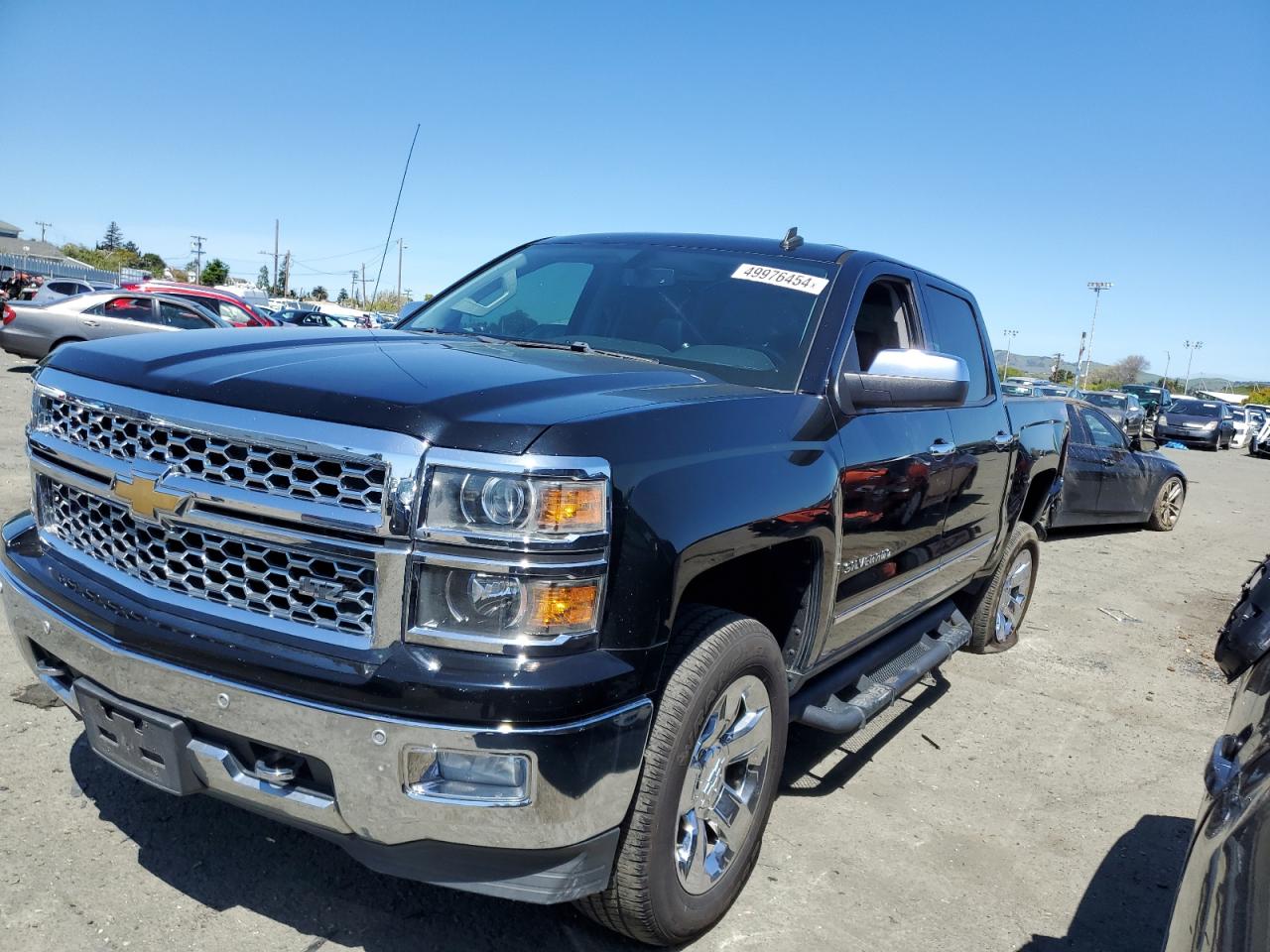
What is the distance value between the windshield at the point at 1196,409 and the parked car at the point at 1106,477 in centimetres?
2246

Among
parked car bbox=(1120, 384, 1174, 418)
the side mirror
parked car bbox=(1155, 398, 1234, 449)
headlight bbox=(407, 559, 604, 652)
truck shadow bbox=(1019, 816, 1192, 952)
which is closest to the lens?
headlight bbox=(407, 559, 604, 652)

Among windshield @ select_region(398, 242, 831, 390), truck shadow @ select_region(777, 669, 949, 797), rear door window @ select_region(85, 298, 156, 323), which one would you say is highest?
windshield @ select_region(398, 242, 831, 390)

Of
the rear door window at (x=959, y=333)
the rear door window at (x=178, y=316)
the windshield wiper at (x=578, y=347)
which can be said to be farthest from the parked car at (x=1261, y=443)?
the windshield wiper at (x=578, y=347)

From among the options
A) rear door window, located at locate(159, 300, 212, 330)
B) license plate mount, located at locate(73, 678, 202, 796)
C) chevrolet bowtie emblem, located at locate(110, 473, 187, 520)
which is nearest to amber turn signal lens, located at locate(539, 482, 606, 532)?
chevrolet bowtie emblem, located at locate(110, 473, 187, 520)

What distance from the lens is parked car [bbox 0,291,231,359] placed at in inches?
615

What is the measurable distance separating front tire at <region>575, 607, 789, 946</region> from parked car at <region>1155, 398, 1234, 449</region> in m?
31.6

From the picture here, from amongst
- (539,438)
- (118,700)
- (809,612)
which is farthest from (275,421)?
(809,612)

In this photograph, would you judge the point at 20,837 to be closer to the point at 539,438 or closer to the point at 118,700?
the point at 118,700

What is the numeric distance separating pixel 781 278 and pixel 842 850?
2.04m

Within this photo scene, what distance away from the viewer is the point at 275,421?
2123 mm

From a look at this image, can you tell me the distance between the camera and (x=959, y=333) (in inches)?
191

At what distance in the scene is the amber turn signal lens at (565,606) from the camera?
205 cm

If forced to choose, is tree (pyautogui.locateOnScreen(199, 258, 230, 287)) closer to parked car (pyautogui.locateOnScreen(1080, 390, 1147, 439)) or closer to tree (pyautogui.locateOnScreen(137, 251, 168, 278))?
tree (pyautogui.locateOnScreen(137, 251, 168, 278))

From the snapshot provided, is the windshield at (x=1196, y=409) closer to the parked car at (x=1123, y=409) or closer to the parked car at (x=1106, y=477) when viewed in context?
the parked car at (x=1123, y=409)
